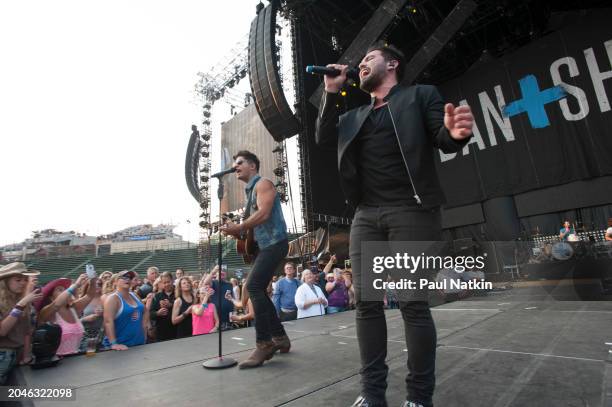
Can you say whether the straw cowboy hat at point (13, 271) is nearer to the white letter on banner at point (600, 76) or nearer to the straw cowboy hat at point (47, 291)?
the straw cowboy hat at point (47, 291)

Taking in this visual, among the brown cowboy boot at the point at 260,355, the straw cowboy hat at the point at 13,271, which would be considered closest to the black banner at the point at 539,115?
the brown cowboy boot at the point at 260,355

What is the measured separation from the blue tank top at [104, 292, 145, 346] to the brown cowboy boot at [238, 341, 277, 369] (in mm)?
2063

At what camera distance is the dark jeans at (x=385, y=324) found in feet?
4.17

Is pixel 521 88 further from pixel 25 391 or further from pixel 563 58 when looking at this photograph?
pixel 25 391

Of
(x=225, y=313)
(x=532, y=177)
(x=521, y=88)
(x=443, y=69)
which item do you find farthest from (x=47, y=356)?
(x=443, y=69)

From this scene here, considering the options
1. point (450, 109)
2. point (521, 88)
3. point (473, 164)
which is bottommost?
point (450, 109)

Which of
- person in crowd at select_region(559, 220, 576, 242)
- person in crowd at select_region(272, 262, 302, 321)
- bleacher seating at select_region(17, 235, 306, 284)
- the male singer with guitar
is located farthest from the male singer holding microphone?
bleacher seating at select_region(17, 235, 306, 284)

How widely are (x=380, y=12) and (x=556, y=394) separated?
9931mm

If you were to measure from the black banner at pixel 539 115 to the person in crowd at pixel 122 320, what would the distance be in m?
10.8

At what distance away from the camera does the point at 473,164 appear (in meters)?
11.1

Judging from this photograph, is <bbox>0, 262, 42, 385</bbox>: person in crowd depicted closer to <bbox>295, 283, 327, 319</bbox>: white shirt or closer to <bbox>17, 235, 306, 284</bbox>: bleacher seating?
<bbox>295, 283, 327, 319</bbox>: white shirt

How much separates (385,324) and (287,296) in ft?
15.1

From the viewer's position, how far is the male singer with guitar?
234 centimetres

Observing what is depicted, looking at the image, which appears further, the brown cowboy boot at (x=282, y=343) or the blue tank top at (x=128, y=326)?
the blue tank top at (x=128, y=326)
